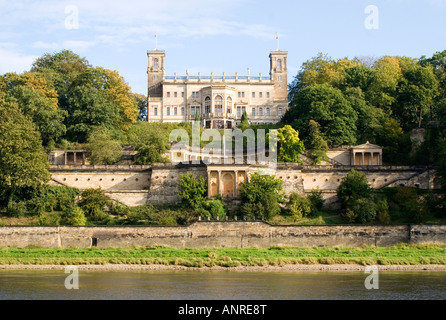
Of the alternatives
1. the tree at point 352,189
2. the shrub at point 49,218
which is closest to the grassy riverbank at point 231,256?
the shrub at point 49,218

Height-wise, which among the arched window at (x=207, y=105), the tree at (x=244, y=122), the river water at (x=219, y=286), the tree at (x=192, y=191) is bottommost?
the river water at (x=219, y=286)

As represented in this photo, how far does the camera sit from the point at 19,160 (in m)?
55.8

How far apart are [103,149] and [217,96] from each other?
897 inches

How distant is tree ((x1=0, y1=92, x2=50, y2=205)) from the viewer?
55969 millimetres

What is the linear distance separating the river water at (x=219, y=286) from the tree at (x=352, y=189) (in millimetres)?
14679

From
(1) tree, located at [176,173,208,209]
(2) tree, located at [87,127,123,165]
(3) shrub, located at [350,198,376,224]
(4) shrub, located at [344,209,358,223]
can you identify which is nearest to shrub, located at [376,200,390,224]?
(3) shrub, located at [350,198,376,224]

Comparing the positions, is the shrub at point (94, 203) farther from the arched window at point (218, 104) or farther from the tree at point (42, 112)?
the arched window at point (218, 104)

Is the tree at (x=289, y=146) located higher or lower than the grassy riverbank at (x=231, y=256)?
higher

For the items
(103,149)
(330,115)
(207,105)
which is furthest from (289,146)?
(207,105)

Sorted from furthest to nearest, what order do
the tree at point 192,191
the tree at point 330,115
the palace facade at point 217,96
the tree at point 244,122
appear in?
the palace facade at point 217,96 → the tree at point 244,122 → the tree at point 330,115 → the tree at point 192,191

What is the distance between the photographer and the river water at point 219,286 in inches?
1345

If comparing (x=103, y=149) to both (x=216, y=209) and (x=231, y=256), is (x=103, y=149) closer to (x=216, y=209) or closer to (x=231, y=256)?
(x=216, y=209)

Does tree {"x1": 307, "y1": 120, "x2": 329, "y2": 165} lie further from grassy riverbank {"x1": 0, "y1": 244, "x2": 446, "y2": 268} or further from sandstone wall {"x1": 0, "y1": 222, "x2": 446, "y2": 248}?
grassy riverbank {"x1": 0, "y1": 244, "x2": 446, "y2": 268}
